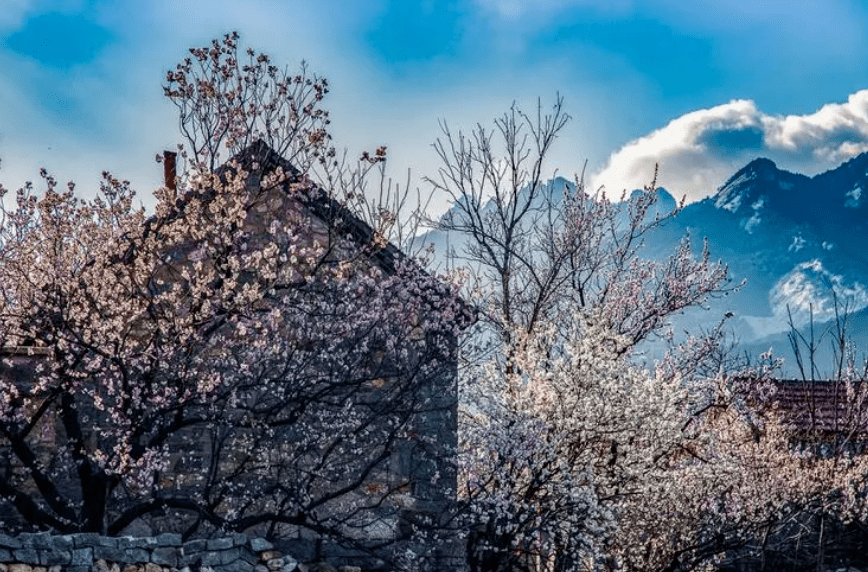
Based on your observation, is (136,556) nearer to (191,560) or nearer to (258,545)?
(191,560)

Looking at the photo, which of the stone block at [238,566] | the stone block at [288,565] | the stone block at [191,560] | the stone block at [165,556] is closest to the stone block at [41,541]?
the stone block at [165,556]

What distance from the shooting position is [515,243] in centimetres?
2203

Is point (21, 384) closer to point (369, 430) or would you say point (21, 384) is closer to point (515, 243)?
point (369, 430)

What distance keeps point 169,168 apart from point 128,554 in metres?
6.77

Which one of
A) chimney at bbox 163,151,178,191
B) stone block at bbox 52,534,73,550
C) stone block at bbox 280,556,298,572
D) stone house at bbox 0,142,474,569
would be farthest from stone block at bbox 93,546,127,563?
chimney at bbox 163,151,178,191

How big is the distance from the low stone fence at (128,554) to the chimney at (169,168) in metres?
6.00

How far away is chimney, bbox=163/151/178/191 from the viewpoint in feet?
48.1

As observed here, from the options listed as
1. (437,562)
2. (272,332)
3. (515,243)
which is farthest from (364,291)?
(515,243)

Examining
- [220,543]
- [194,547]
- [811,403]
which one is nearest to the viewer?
[194,547]

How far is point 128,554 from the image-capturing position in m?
10.0

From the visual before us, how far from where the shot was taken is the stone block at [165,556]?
33.4 ft

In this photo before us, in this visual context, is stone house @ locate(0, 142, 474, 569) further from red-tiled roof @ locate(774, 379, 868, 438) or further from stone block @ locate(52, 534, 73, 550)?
red-tiled roof @ locate(774, 379, 868, 438)

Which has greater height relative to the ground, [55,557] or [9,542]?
[9,542]

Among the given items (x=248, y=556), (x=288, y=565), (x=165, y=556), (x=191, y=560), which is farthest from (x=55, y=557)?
(x=288, y=565)
